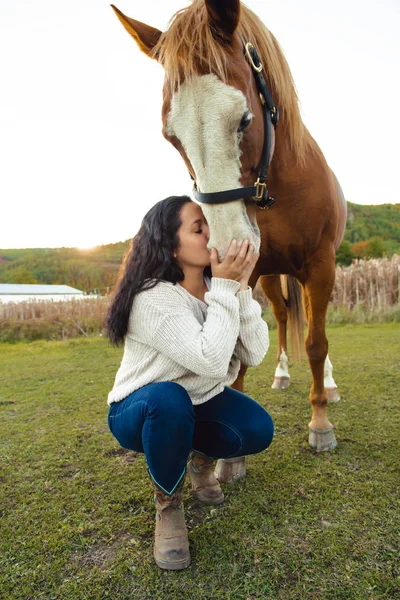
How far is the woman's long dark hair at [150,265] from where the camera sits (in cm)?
175

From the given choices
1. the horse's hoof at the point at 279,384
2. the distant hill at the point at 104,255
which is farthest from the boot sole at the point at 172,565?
the distant hill at the point at 104,255

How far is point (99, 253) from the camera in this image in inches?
1273

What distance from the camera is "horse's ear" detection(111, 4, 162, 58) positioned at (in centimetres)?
203

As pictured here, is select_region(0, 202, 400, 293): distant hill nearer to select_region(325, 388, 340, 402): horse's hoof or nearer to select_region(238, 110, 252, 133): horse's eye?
select_region(325, 388, 340, 402): horse's hoof

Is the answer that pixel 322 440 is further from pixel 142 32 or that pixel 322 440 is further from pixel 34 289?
pixel 34 289

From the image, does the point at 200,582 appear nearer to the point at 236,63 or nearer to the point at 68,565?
the point at 68,565

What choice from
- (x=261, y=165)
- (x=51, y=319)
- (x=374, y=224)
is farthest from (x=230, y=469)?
(x=374, y=224)

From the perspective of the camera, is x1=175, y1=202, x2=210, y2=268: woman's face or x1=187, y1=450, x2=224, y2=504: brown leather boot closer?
x1=175, y1=202, x2=210, y2=268: woman's face

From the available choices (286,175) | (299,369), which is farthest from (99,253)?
(286,175)

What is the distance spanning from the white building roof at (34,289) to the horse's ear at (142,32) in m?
37.7

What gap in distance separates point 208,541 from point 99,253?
32.1m

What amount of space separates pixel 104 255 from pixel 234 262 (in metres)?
30.7

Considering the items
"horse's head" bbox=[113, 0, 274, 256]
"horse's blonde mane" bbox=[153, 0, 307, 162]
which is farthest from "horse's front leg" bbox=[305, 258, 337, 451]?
"horse's head" bbox=[113, 0, 274, 256]

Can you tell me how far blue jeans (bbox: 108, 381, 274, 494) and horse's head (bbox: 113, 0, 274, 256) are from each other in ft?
2.07
